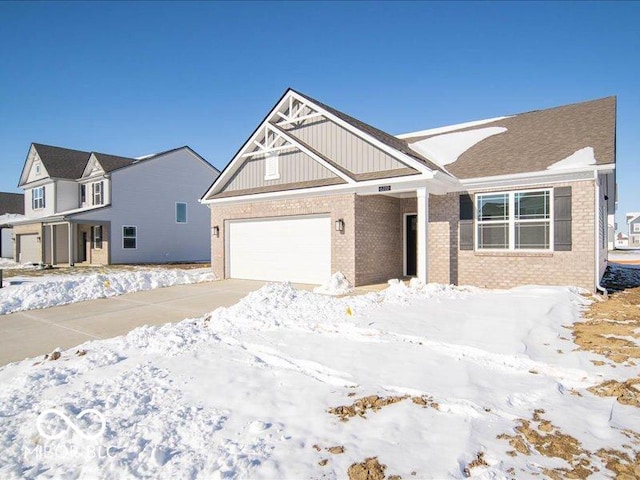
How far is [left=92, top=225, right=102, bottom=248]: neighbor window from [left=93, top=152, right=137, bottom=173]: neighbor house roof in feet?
12.9

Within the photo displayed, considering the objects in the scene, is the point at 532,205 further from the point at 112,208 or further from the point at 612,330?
the point at 112,208

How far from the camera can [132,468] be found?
2.96 meters

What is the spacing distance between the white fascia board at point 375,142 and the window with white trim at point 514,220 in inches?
98.4

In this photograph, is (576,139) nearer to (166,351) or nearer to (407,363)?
(407,363)

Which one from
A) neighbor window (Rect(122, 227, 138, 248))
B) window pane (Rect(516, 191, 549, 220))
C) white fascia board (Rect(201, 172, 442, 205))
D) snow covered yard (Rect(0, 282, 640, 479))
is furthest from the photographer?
neighbor window (Rect(122, 227, 138, 248))

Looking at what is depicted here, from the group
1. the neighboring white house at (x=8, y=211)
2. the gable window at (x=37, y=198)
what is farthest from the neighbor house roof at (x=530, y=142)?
the neighboring white house at (x=8, y=211)

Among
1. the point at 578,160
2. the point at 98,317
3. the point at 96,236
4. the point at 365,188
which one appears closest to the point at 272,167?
the point at 365,188

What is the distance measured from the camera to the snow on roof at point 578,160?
392 inches

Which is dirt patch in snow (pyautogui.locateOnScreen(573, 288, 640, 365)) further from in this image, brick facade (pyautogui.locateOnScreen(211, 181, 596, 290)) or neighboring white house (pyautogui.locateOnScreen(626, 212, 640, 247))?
neighboring white house (pyautogui.locateOnScreen(626, 212, 640, 247))

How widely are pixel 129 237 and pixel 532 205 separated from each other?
78.3 ft

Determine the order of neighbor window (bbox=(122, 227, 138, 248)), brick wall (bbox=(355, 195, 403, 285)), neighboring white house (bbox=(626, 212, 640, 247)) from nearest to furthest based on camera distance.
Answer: brick wall (bbox=(355, 195, 403, 285)), neighbor window (bbox=(122, 227, 138, 248)), neighboring white house (bbox=(626, 212, 640, 247))

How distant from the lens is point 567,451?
3.03 metres

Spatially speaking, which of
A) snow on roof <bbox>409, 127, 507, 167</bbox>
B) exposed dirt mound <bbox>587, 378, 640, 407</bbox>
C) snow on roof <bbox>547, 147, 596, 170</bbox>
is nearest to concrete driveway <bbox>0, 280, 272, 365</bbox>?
exposed dirt mound <bbox>587, 378, 640, 407</bbox>

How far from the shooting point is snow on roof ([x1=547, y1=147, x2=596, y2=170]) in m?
9.96
